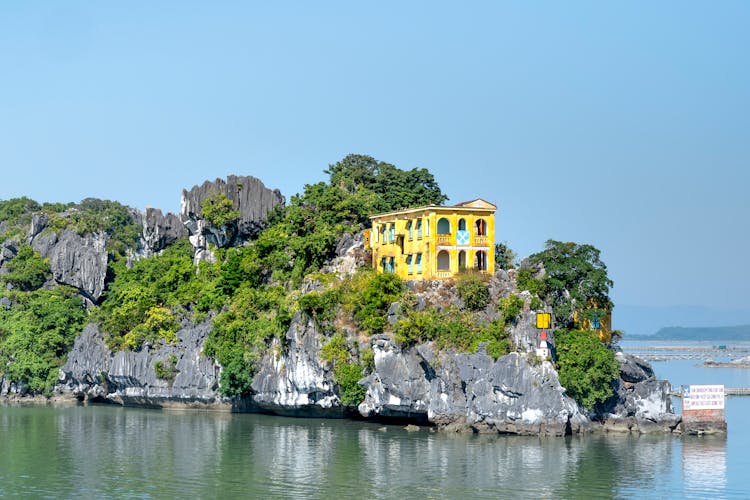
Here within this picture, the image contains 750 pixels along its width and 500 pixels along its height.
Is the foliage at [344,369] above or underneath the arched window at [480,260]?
underneath

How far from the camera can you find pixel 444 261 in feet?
172

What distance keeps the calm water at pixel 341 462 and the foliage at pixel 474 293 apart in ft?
17.9

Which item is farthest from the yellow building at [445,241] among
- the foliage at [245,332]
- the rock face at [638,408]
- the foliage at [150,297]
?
the foliage at [150,297]

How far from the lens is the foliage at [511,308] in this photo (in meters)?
47.7

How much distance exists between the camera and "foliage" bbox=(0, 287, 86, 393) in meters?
63.1

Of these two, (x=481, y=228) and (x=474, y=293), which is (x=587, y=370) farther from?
(x=481, y=228)

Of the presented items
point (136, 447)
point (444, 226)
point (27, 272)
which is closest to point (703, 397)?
point (444, 226)

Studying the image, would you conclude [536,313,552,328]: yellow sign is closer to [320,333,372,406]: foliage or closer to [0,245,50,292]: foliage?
[320,333,372,406]: foliage

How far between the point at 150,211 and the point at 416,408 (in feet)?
93.8

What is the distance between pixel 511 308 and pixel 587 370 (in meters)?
3.83

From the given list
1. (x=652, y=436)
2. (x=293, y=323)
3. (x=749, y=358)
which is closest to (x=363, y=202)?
(x=293, y=323)

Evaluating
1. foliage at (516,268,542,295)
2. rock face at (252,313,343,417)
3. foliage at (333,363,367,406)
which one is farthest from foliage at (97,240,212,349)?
foliage at (516,268,542,295)

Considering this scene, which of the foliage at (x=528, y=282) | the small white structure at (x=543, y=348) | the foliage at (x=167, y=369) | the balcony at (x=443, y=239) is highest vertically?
the balcony at (x=443, y=239)

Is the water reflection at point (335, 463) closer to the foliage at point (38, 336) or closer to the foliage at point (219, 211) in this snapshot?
the foliage at point (38, 336)
